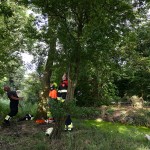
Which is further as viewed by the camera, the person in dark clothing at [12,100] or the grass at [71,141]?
the person in dark clothing at [12,100]

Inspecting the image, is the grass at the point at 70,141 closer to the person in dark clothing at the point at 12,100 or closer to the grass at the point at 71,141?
the grass at the point at 71,141

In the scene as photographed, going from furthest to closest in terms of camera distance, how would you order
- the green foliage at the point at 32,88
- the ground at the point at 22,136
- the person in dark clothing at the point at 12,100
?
the green foliage at the point at 32,88, the person in dark clothing at the point at 12,100, the ground at the point at 22,136

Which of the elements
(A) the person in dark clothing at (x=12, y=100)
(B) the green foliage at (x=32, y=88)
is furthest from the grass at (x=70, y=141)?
(B) the green foliage at (x=32, y=88)

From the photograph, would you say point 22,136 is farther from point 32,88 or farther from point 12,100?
point 32,88

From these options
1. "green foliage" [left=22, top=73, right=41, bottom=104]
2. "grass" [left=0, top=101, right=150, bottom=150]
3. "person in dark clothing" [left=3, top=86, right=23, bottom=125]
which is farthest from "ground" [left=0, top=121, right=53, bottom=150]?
"green foliage" [left=22, top=73, right=41, bottom=104]

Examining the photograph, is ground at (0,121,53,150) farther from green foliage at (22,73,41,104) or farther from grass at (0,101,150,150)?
green foliage at (22,73,41,104)

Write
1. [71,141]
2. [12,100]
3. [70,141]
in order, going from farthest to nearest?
[12,100] → [71,141] → [70,141]

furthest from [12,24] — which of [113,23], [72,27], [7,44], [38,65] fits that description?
[113,23]

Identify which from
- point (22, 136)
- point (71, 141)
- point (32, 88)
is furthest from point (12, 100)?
point (32, 88)

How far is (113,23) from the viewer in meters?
8.06

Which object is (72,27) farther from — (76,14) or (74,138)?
(74,138)

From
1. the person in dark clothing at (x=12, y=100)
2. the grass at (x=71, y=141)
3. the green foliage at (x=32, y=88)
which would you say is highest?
the green foliage at (x=32, y=88)

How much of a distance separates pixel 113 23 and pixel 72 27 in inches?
48.3

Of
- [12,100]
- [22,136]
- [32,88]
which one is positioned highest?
[32,88]
